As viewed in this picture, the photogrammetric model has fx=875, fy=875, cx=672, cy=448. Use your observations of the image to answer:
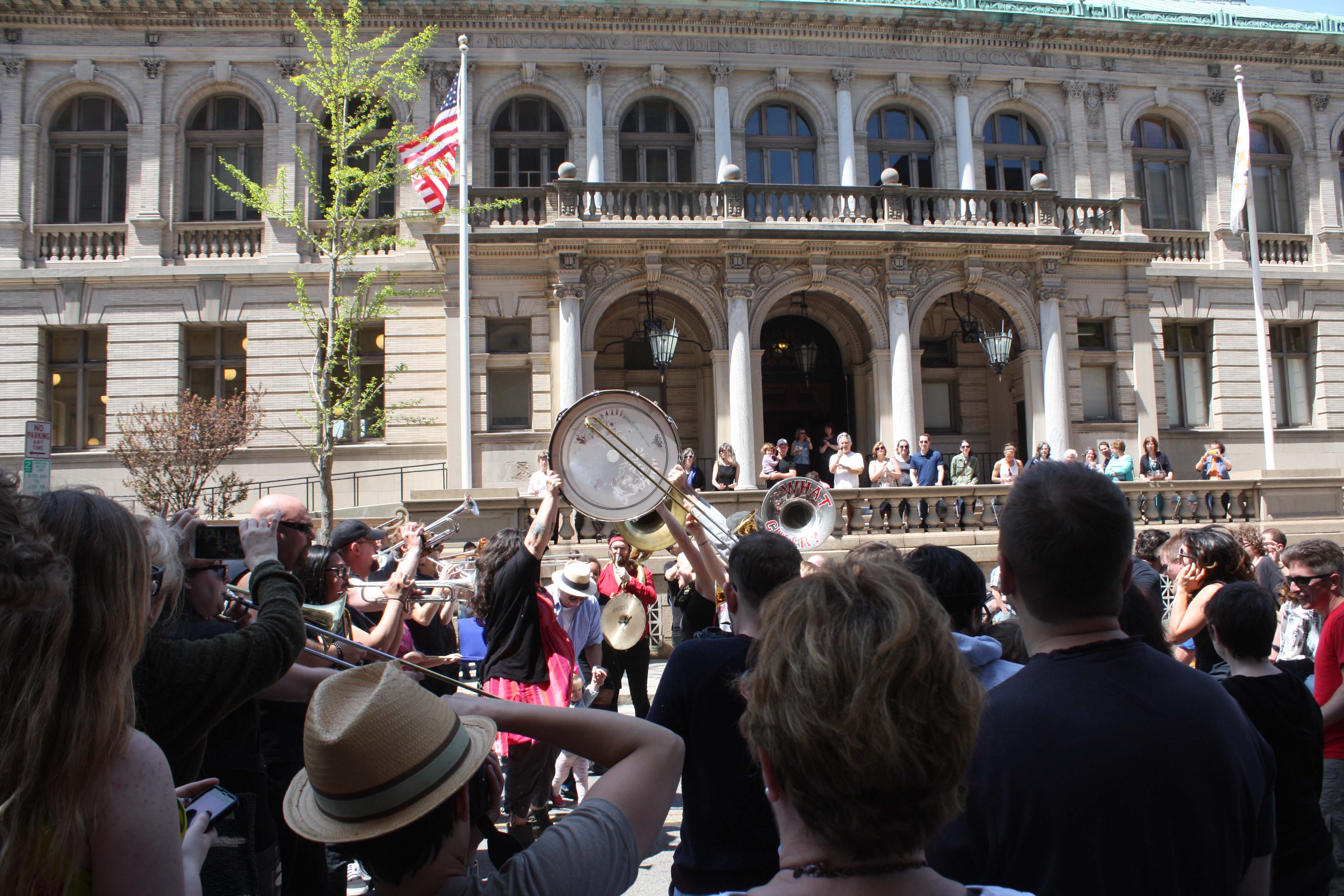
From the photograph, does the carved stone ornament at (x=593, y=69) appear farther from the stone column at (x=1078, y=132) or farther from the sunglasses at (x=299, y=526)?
the sunglasses at (x=299, y=526)

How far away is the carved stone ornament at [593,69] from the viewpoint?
2198cm

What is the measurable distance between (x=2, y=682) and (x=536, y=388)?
1855cm

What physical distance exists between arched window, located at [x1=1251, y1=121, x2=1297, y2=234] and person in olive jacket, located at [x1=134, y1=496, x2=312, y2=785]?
29.0 m

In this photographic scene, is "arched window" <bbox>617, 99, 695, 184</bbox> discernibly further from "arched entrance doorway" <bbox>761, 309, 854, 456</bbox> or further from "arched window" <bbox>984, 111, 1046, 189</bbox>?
"arched window" <bbox>984, 111, 1046, 189</bbox>

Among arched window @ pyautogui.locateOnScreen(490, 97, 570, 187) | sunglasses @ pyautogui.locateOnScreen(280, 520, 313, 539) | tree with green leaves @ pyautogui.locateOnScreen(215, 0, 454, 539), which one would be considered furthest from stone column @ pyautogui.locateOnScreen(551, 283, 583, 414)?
sunglasses @ pyautogui.locateOnScreen(280, 520, 313, 539)

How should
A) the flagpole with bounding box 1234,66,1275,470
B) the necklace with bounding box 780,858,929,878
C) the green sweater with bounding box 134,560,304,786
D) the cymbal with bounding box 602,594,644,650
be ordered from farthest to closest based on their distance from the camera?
1. the flagpole with bounding box 1234,66,1275,470
2. the cymbal with bounding box 602,594,644,650
3. the green sweater with bounding box 134,560,304,786
4. the necklace with bounding box 780,858,929,878

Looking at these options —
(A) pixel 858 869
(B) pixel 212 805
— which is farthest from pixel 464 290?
(A) pixel 858 869

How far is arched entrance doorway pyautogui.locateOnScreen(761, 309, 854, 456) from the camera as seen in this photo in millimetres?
22984

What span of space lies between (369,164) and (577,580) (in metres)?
18.4

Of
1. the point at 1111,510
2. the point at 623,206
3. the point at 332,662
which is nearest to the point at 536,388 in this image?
the point at 623,206

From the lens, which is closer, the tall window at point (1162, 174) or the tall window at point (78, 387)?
the tall window at point (78, 387)

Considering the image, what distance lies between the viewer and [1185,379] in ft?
77.5

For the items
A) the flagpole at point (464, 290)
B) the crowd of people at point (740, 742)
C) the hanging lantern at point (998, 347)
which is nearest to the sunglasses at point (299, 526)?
the crowd of people at point (740, 742)

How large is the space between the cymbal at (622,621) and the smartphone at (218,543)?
17.2ft
